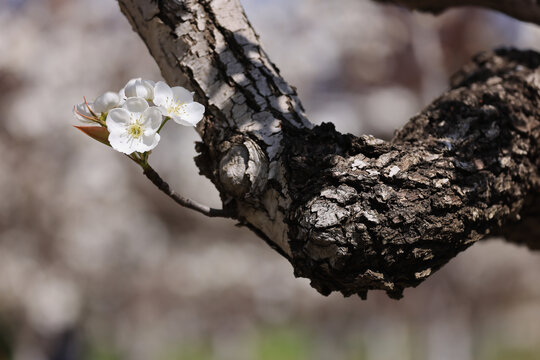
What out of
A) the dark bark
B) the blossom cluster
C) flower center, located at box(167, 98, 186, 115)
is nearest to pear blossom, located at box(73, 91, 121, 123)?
the blossom cluster

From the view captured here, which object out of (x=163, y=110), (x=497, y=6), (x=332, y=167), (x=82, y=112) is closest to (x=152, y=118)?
(x=163, y=110)

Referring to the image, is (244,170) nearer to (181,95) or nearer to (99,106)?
(181,95)

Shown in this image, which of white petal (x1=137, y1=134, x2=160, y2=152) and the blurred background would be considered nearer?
white petal (x1=137, y1=134, x2=160, y2=152)

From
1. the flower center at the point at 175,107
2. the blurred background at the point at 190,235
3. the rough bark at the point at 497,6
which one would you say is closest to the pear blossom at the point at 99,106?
the flower center at the point at 175,107

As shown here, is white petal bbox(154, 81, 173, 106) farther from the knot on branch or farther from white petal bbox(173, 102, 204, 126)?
the knot on branch

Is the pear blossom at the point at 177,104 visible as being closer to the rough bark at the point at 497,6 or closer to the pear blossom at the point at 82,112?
the pear blossom at the point at 82,112

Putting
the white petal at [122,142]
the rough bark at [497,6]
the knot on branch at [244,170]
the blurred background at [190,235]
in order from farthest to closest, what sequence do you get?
the blurred background at [190,235]
the rough bark at [497,6]
the knot on branch at [244,170]
the white petal at [122,142]

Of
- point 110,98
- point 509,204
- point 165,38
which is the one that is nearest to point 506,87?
point 509,204
